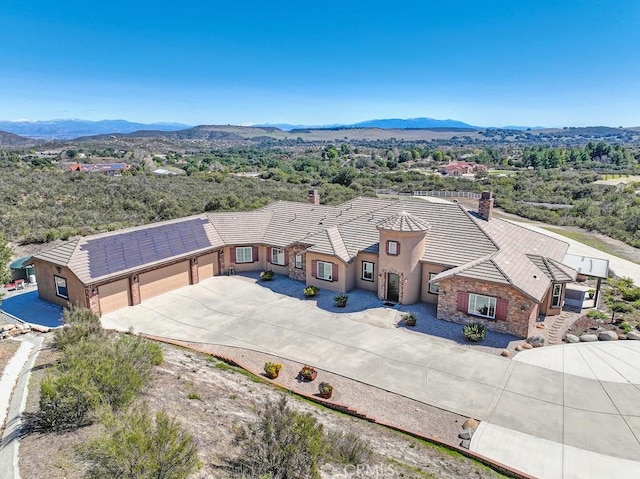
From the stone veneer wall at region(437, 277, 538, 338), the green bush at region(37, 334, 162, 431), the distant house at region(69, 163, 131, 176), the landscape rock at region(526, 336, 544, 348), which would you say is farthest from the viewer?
the distant house at region(69, 163, 131, 176)

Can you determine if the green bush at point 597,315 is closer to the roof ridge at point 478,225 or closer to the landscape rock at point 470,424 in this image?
the roof ridge at point 478,225

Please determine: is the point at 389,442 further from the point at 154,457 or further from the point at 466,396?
the point at 154,457

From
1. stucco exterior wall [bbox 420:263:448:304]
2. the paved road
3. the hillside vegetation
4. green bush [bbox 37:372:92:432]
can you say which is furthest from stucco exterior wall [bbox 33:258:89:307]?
stucco exterior wall [bbox 420:263:448:304]

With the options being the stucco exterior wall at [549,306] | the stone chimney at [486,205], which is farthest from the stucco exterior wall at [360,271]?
the stucco exterior wall at [549,306]

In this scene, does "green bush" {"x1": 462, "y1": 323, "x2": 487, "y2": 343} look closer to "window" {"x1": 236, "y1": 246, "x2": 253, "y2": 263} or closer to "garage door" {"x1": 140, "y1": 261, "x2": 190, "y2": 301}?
"window" {"x1": 236, "y1": 246, "x2": 253, "y2": 263}

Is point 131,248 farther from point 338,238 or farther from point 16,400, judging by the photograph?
point 16,400

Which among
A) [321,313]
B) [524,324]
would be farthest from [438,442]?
[321,313]
